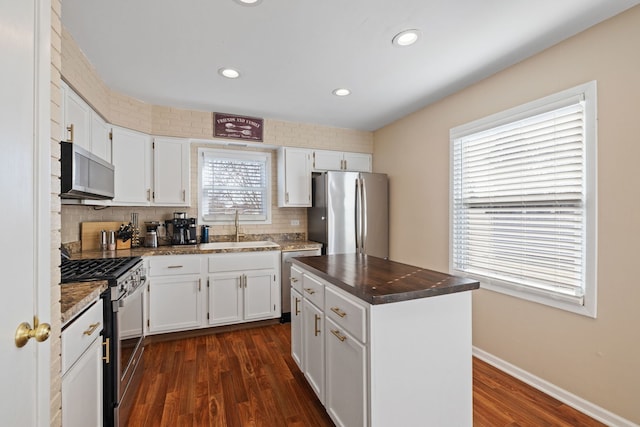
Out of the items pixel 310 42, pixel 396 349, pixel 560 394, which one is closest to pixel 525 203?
pixel 560 394

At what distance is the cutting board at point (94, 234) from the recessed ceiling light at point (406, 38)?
310 centimetres

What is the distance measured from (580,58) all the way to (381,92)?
1495mm

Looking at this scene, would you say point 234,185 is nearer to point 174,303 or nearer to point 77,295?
point 174,303

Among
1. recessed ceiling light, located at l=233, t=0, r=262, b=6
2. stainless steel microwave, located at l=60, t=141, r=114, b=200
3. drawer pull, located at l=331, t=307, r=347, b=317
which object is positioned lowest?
drawer pull, located at l=331, t=307, r=347, b=317

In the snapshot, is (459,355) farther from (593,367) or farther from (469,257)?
(469,257)

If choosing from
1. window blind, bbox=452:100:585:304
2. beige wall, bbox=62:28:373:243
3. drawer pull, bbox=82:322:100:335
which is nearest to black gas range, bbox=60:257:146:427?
drawer pull, bbox=82:322:100:335

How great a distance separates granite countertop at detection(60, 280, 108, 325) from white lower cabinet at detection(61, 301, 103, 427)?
0.06 meters

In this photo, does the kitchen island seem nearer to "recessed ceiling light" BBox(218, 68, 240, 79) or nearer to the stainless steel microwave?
the stainless steel microwave

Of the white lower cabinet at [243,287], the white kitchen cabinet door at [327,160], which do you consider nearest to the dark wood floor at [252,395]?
the white lower cabinet at [243,287]

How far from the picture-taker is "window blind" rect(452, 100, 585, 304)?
1942 mm

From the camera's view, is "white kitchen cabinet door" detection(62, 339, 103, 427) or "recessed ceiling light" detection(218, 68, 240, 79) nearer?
"white kitchen cabinet door" detection(62, 339, 103, 427)

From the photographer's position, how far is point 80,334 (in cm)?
129

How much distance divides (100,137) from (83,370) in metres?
2.14

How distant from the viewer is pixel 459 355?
1498 mm
